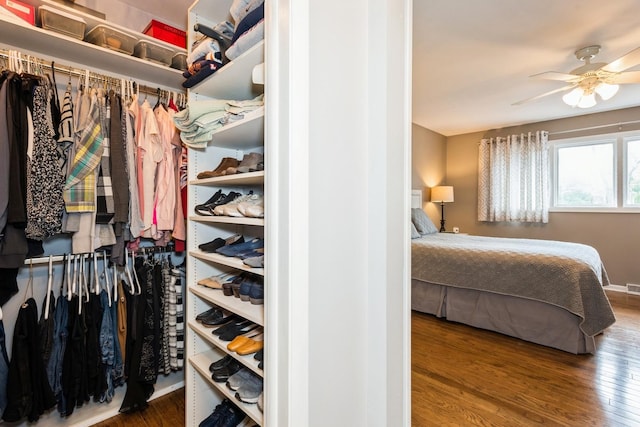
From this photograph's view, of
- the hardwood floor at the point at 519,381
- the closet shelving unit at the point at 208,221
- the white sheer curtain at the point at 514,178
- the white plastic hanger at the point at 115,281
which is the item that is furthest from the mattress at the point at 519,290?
the white plastic hanger at the point at 115,281

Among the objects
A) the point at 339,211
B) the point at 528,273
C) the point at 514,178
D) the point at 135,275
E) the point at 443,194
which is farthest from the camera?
the point at 443,194

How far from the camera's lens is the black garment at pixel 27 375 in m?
1.26

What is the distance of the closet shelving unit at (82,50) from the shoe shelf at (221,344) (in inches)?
52.2

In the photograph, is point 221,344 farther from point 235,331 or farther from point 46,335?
point 46,335

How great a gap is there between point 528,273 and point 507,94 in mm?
2044

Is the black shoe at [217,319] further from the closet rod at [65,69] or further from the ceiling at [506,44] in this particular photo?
the ceiling at [506,44]

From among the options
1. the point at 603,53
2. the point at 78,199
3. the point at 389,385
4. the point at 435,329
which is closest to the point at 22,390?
the point at 78,199

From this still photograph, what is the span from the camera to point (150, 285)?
162cm

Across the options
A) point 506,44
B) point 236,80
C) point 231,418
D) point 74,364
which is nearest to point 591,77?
point 506,44

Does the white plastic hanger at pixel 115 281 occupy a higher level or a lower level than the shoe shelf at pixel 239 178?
lower

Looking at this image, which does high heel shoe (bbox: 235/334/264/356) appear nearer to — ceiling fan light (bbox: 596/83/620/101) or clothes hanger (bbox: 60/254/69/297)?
clothes hanger (bbox: 60/254/69/297)

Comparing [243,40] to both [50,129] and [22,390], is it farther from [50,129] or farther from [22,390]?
[22,390]

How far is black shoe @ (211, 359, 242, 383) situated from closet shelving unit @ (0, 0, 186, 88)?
1519 millimetres

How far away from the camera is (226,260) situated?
122cm
